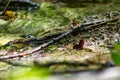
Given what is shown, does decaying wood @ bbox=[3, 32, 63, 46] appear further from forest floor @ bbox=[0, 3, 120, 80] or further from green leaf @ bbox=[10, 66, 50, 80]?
green leaf @ bbox=[10, 66, 50, 80]

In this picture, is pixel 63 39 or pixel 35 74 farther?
pixel 63 39

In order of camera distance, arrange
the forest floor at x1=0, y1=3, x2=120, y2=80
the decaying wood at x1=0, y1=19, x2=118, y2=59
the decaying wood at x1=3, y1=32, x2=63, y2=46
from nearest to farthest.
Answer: the forest floor at x1=0, y1=3, x2=120, y2=80 → the decaying wood at x1=0, y1=19, x2=118, y2=59 → the decaying wood at x1=3, y1=32, x2=63, y2=46

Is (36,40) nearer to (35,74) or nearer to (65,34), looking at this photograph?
(65,34)

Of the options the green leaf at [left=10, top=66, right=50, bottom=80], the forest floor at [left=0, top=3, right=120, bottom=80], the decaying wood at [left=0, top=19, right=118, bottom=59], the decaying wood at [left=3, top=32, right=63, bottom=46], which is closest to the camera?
the green leaf at [left=10, top=66, right=50, bottom=80]

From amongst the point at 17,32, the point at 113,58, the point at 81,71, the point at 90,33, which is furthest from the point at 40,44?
the point at 81,71

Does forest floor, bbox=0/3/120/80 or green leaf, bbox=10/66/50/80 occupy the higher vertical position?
green leaf, bbox=10/66/50/80

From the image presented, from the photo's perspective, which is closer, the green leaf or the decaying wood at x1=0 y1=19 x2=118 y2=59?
the green leaf

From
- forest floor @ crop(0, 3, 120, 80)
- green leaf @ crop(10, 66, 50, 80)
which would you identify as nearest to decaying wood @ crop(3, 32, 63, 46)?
forest floor @ crop(0, 3, 120, 80)

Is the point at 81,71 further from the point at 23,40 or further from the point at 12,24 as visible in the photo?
the point at 12,24

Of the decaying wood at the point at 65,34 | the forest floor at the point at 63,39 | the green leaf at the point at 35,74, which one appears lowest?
the forest floor at the point at 63,39

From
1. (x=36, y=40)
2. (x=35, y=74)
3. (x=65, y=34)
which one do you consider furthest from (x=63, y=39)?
(x=35, y=74)

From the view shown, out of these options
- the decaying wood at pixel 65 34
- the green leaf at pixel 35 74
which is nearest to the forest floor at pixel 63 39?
the decaying wood at pixel 65 34

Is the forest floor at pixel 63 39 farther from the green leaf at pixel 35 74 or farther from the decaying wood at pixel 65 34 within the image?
the green leaf at pixel 35 74
